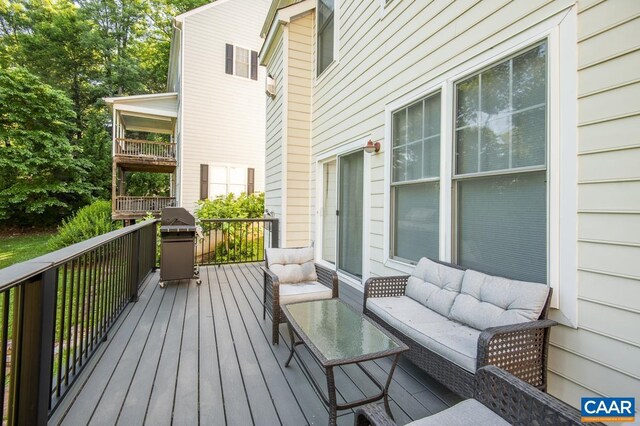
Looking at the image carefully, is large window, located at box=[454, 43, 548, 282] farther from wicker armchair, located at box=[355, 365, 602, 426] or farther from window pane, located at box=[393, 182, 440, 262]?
wicker armchair, located at box=[355, 365, 602, 426]

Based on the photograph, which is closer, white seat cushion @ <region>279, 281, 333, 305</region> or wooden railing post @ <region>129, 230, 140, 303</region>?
white seat cushion @ <region>279, 281, 333, 305</region>

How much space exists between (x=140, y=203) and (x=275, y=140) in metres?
8.43

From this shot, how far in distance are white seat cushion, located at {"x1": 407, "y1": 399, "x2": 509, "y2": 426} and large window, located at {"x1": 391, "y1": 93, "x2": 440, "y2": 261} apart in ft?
5.68

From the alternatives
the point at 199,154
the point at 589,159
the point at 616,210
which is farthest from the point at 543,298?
the point at 199,154

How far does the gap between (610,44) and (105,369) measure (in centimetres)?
397

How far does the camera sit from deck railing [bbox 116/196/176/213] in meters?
11.3

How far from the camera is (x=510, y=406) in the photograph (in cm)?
118

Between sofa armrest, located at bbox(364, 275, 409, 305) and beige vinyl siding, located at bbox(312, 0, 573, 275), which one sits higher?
beige vinyl siding, located at bbox(312, 0, 573, 275)

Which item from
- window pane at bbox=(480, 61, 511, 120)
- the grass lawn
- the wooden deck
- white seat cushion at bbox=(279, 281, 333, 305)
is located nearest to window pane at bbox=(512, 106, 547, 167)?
window pane at bbox=(480, 61, 511, 120)

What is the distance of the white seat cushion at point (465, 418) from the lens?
3.81 ft

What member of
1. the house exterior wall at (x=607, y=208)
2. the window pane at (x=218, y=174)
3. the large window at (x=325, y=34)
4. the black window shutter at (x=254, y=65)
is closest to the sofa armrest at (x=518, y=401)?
the house exterior wall at (x=607, y=208)

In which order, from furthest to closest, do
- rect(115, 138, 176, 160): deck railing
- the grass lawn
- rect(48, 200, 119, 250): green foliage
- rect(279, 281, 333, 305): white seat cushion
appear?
rect(115, 138, 176, 160): deck railing
the grass lawn
rect(48, 200, 119, 250): green foliage
rect(279, 281, 333, 305): white seat cushion

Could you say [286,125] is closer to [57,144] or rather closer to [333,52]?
[333,52]

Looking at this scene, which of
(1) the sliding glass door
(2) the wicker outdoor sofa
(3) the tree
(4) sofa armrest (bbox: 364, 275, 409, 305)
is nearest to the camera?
(2) the wicker outdoor sofa
